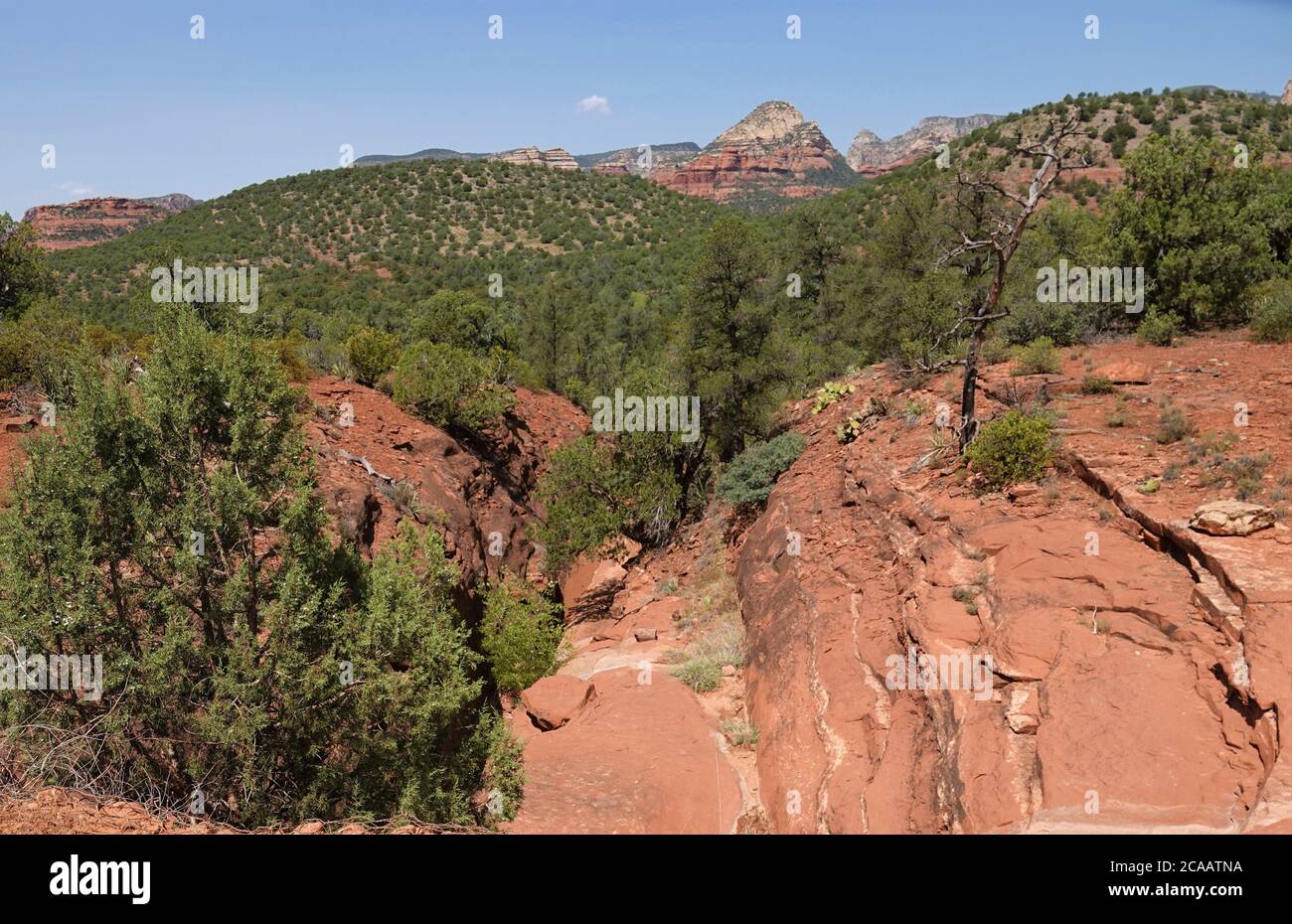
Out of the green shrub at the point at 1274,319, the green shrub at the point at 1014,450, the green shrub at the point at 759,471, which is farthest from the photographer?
the green shrub at the point at 759,471

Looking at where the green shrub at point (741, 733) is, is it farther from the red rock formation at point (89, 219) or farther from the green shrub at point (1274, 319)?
the red rock formation at point (89, 219)

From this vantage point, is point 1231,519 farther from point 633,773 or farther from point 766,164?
point 766,164

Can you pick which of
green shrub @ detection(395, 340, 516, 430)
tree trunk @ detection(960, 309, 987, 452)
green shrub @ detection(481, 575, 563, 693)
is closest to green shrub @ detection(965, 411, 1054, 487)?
tree trunk @ detection(960, 309, 987, 452)

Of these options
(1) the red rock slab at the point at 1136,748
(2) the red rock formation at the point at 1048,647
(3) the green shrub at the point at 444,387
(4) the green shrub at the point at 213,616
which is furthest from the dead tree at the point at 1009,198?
(3) the green shrub at the point at 444,387

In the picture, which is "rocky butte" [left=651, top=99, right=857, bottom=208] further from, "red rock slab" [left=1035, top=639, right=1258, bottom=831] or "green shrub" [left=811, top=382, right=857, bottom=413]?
"red rock slab" [left=1035, top=639, right=1258, bottom=831]

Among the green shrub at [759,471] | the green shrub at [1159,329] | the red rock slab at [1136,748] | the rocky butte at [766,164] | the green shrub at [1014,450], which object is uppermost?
the rocky butte at [766,164]

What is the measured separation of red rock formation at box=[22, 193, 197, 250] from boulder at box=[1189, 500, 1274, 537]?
83946mm

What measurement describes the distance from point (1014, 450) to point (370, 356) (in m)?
18.0

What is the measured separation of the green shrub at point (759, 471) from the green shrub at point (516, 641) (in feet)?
16.9

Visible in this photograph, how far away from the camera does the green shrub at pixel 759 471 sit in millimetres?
16844

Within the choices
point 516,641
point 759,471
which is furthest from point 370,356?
point 759,471

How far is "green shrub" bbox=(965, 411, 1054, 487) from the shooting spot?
10039 mm

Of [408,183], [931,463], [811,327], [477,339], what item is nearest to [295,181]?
[408,183]
